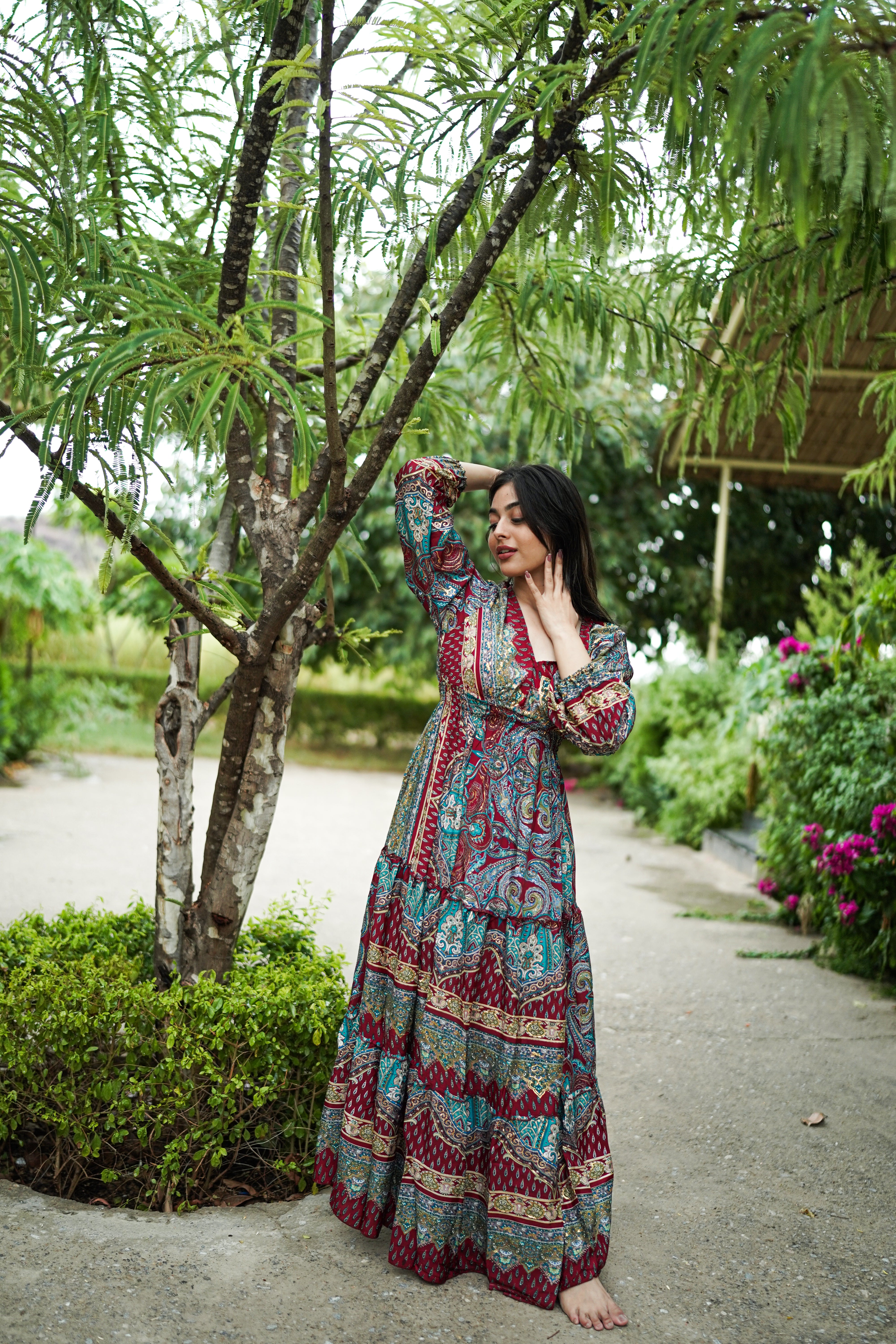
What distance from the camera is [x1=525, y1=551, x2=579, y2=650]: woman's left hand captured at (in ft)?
6.70

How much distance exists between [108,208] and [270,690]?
1135mm

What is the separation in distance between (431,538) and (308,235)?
74 cm

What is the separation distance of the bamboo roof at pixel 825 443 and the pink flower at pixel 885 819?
357 cm

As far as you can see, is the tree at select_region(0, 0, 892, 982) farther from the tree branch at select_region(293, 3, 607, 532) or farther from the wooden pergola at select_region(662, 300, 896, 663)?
the wooden pergola at select_region(662, 300, 896, 663)

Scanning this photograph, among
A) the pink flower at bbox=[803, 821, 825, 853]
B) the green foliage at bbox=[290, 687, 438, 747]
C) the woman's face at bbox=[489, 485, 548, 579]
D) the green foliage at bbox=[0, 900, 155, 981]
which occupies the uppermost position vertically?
the woman's face at bbox=[489, 485, 548, 579]

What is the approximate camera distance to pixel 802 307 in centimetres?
276

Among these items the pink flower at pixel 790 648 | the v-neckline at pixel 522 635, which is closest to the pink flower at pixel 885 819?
the pink flower at pixel 790 648

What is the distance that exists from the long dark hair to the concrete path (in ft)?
4.36

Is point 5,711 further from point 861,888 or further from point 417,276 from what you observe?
point 417,276

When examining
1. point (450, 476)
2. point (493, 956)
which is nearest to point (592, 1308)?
point (493, 956)

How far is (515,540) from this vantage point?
2.11 meters

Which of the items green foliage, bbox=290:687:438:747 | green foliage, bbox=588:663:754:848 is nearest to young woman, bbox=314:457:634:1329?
green foliage, bbox=588:663:754:848

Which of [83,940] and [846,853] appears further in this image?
[846,853]

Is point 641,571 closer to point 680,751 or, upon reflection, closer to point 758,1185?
point 680,751
